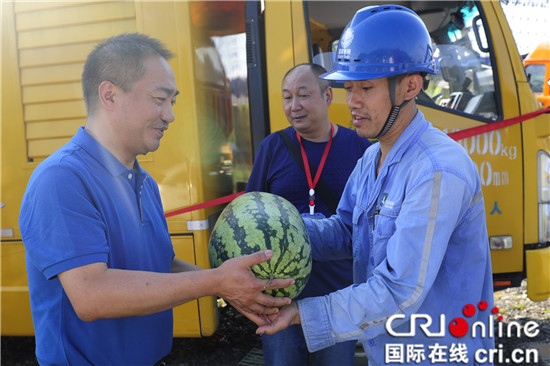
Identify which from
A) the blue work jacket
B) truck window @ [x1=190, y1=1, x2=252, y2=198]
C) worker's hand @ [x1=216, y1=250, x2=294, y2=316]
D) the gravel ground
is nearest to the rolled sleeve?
the blue work jacket

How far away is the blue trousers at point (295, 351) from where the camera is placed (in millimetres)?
2752

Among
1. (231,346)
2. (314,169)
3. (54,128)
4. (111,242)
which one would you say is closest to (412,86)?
(314,169)

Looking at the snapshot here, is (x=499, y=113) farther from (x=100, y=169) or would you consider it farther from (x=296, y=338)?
(x=100, y=169)

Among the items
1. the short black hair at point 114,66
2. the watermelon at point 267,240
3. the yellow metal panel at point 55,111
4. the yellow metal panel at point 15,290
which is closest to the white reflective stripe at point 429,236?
the watermelon at point 267,240

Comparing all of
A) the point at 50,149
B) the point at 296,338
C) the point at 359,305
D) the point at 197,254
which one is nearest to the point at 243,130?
the point at 197,254

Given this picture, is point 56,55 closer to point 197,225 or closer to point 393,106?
point 197,225

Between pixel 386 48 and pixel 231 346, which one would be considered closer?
pixel 386 48

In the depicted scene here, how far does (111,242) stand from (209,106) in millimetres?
2155

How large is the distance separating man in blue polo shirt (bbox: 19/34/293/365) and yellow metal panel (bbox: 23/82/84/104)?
6.23ft

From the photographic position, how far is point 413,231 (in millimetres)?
1609

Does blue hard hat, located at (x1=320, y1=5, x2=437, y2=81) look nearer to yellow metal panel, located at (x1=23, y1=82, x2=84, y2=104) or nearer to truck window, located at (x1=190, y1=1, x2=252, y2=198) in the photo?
truck window, located at (x1=190, y1=1, x2=252, y2=198)

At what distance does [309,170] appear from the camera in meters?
2.92

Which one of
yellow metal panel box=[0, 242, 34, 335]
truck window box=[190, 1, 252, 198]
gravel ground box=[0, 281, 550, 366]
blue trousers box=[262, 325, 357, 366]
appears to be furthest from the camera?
gravel ground box=[0, 281, 550, 366]

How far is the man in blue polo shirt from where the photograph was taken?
1562mm
